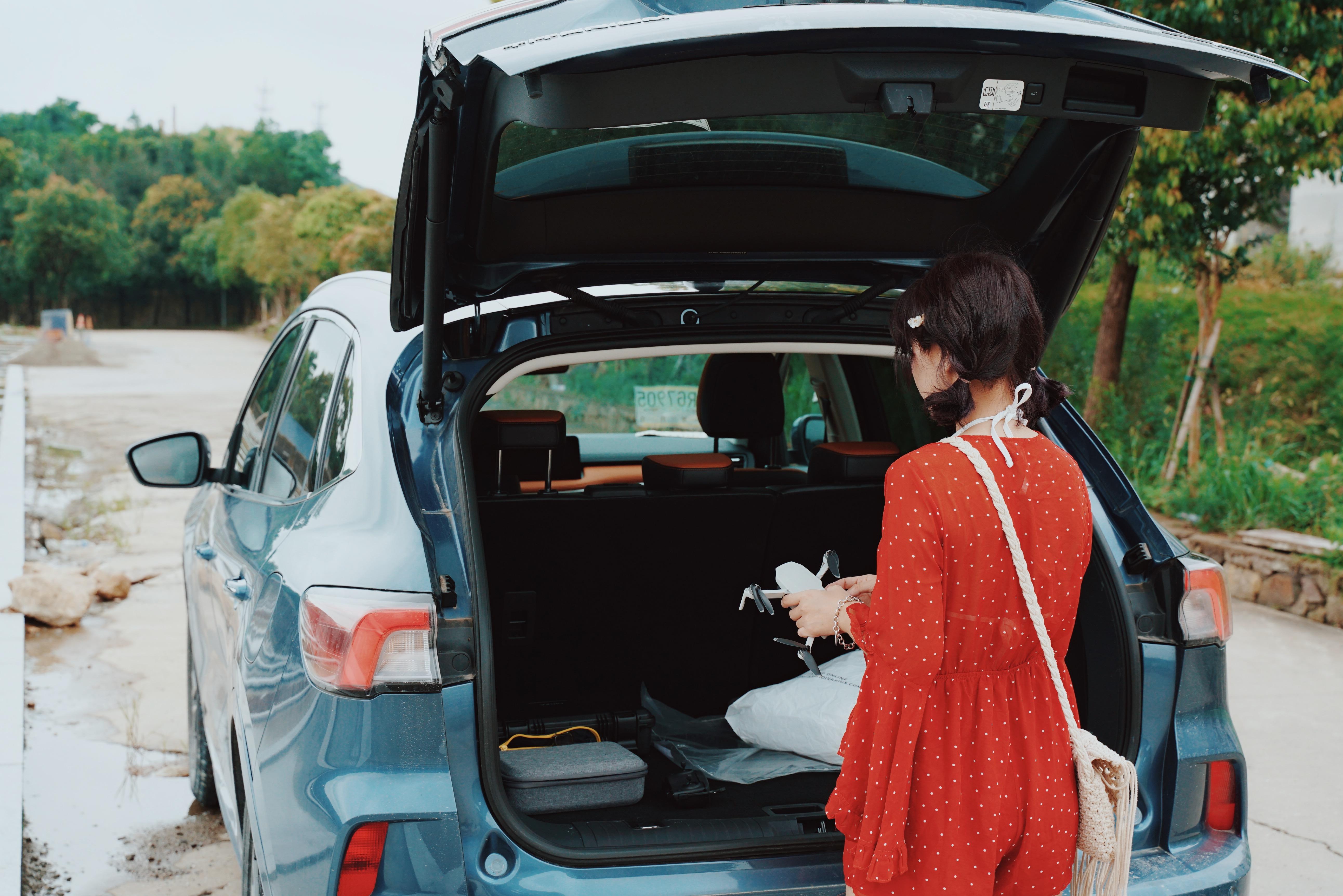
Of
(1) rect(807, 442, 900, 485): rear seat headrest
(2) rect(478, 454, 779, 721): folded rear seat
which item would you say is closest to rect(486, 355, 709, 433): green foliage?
(1) rect(807, 442, 900, 485): rear seat headrest

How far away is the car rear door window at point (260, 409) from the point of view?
3.23 meters

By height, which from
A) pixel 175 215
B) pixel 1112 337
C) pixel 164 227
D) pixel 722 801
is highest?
pixel 175 215

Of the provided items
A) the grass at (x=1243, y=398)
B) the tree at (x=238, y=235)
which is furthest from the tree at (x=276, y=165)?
the grass at (x=1243, y=398)

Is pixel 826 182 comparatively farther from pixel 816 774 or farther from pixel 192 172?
pixel 192 172

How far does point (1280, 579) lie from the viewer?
257 inches

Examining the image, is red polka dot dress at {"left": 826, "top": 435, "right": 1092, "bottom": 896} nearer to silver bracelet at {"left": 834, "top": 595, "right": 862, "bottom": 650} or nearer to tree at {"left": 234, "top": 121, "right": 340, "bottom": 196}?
silver bracelet at {"left": 834, "top": 595, "right": 862, "bottom": 650}

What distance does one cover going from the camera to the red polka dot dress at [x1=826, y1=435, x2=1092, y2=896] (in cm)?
159

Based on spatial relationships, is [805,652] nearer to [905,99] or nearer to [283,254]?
[905,99]

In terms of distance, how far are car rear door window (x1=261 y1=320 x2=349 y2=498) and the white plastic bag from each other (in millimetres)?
1154

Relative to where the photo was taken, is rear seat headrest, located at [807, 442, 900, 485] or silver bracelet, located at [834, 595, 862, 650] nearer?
silver bracelet, located at [834, 595, 862, 650]

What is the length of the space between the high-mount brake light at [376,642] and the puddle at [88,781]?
2.05m

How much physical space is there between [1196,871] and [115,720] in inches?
163

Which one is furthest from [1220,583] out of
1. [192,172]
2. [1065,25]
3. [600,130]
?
[192,172]

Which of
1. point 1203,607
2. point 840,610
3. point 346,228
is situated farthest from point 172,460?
point 346,228
